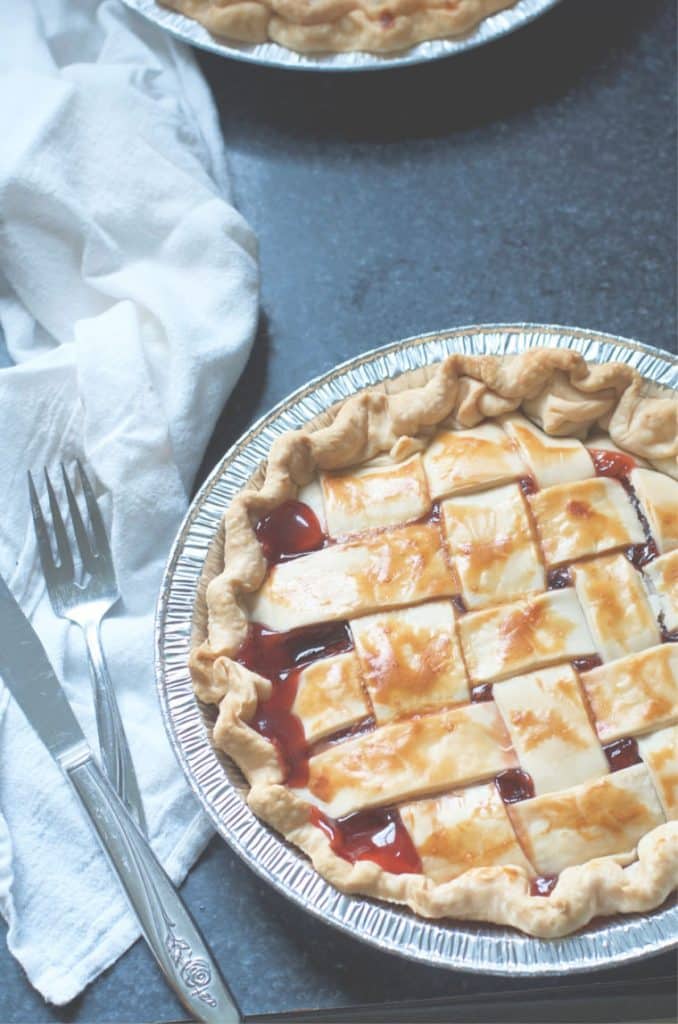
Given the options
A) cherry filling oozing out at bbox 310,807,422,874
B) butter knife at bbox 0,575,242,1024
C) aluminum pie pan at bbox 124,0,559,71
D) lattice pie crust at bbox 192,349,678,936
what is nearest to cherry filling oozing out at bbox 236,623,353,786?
lattice pie crust at bbox 192,349,678,936

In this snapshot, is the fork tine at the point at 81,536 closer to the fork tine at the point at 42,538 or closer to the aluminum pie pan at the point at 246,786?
the fork tine at the point at 42,538

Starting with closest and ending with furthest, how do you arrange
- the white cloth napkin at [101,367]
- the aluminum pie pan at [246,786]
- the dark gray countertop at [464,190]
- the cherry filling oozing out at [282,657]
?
the aluminum pie pan at [246,786] < the cherry filling oozing out at [282,657] < the white cloth napkin at [101,367] < the dark gray countertop at [464,190]

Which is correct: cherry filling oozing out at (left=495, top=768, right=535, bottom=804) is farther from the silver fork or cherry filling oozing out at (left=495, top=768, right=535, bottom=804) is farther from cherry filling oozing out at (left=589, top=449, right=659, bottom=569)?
the silver fork

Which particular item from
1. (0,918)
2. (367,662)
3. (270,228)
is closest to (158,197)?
(270,228)

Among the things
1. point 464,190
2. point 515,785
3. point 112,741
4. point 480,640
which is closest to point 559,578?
point 480,640

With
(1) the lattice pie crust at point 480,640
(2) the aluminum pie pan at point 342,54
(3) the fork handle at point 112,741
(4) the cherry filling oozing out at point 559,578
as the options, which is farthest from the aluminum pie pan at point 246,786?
(2) the aluminum pie pan at point 342,54

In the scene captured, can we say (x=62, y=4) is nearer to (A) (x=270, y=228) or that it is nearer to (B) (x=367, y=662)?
(A) (x=270, y=228)
